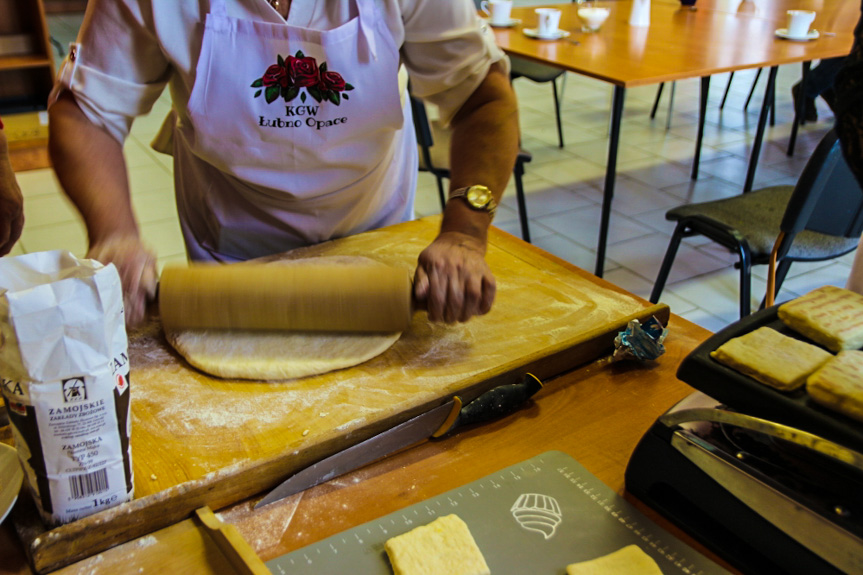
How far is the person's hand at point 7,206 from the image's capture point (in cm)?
124

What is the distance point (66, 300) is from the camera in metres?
0.63

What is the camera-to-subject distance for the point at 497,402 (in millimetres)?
965

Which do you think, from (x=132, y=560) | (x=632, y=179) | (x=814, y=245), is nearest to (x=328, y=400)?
(x=132, y=560)

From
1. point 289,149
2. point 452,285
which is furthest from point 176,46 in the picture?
point 452,285

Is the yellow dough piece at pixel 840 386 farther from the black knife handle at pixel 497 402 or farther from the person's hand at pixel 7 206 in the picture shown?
the person's hand at pixel 7 206

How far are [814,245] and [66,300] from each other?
6.68 feet

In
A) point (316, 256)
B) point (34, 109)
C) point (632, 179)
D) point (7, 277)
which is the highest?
point (7, 277)

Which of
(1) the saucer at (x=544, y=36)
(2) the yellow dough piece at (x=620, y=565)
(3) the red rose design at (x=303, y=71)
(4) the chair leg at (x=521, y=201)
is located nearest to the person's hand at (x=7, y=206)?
(3) the red rose design at (x=303, y=71)

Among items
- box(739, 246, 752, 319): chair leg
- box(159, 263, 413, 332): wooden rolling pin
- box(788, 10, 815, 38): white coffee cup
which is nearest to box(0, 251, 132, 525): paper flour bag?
box(159, 263, 413, 332): wooden rolling pin

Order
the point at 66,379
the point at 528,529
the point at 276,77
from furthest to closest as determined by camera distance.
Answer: the point at 276,77 < the point at 528,529 < the point at 66,379

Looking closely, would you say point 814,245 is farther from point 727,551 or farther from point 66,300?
point 66,300

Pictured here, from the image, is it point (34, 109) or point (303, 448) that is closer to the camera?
point (303, 448)

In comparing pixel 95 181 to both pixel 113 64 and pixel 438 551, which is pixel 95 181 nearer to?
pixel 113 64

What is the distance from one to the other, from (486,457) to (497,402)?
0.09 metres
